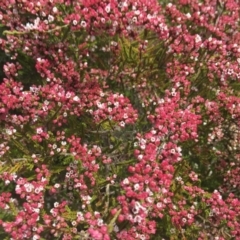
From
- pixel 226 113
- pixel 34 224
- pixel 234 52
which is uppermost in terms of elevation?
pixel 234 52

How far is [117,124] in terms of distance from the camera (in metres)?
5.01

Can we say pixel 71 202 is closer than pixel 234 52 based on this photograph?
Yes

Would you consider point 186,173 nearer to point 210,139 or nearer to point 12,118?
point 210,139

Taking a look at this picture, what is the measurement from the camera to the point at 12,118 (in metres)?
4.78

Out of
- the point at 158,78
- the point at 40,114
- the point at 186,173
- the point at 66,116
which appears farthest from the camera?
the point at 158,78

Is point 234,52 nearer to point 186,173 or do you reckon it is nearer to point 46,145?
point 186,173

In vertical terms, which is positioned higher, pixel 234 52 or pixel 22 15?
pixel 234 52

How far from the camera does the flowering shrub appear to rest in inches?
169

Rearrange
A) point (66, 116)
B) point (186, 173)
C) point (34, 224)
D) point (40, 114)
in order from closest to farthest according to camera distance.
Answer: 1. point (34, 224)
2. point (40, 114)
3. point (66, 116)
4. point (186, 173)

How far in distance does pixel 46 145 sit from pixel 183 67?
2.28 m

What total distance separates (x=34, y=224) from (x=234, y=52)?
3745 mm

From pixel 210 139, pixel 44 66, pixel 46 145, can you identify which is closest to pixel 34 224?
pixel 46 145

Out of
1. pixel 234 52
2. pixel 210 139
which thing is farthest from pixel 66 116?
pixel 234 52

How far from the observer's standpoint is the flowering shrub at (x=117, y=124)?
4293 mm
